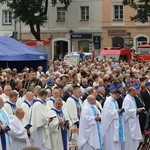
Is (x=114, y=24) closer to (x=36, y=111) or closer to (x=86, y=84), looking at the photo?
(x=86, y=84)

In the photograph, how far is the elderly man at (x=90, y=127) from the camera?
15.9 meters

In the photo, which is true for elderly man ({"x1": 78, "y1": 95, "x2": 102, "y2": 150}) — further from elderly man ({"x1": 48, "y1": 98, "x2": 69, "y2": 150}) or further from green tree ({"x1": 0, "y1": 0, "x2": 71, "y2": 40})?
green tree ({"x1": 0, "y1": 0, "x2": 71, "y2": 40})

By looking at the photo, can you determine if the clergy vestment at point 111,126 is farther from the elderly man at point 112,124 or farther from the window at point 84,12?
the window at point 84,12

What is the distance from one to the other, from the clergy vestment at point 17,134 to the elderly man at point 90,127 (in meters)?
1.73

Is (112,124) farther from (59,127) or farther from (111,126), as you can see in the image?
(59,127)

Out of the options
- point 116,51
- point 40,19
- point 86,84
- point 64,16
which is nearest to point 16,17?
point 40,19

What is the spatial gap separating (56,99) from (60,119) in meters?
0.48

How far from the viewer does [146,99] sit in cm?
1947

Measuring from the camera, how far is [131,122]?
17.8m

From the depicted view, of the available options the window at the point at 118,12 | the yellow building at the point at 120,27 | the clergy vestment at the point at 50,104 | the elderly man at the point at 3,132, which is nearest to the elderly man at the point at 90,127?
the clergy vestment at the point at 50,104

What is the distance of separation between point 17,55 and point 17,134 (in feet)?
44.6

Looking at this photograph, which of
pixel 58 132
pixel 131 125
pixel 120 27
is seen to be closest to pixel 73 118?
pixel 58 132

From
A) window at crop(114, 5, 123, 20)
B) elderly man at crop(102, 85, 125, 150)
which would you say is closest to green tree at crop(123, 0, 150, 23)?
window at crop(114, 5, 123, 20)

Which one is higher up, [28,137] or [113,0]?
[113,0]
